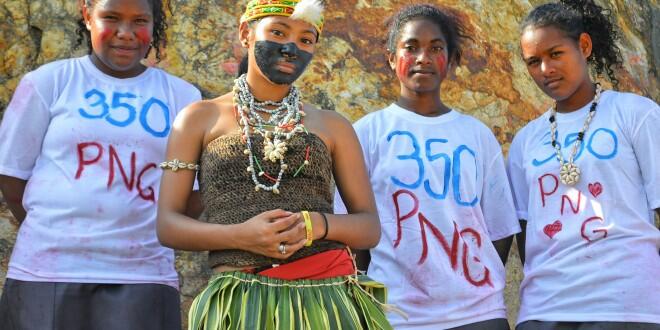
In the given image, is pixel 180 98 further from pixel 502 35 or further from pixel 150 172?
pixel 502 35

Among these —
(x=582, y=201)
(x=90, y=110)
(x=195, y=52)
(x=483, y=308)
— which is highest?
(x=195, y=52)

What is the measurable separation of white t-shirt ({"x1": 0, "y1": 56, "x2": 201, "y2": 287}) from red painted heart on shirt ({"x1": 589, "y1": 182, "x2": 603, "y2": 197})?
5.44ft

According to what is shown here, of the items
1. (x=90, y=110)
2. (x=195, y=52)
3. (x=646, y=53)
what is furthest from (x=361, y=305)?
(x=646, y=53)

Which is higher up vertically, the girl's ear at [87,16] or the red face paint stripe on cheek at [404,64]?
the girl's ear at [87,16]

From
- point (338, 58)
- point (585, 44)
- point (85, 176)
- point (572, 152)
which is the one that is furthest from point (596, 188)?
point (85, 176)

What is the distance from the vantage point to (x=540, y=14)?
3.94 meters

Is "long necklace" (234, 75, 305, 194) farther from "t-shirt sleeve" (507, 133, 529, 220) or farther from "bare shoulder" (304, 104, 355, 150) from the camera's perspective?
"t-shirt sleeve" (507, 133, 529, 220)

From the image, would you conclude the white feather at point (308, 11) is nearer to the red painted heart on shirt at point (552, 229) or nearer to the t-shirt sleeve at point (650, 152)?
the red painted heart on shirt at point (552, 229)

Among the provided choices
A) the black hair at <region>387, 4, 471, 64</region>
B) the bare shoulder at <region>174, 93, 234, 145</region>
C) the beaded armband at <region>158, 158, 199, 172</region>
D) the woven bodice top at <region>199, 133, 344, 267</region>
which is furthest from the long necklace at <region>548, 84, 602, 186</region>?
the beaded armband at <region>158, 158, 199, 172</region>

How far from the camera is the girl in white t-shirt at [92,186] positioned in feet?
10.4

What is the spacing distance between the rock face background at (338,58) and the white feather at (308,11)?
173 centimetres

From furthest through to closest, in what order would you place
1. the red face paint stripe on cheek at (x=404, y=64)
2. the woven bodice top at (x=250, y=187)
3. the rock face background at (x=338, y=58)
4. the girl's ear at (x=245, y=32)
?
the rock face background at (x=338, y=58) < the red face paint stripe on cheek at (x=404, y=64) < the girl's ear at (x=245, y=32) < the woven bodice top at (x=250, y=187)

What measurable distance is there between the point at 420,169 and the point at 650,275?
97cm

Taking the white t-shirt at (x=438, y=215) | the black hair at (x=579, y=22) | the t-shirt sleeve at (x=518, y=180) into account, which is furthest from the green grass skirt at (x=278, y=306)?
the black hair at (x=579, y=22)
